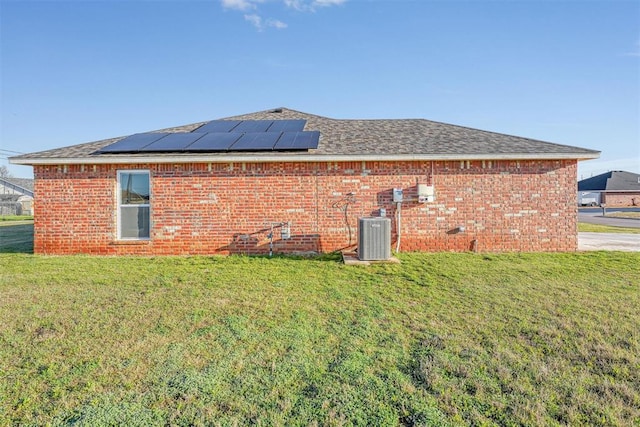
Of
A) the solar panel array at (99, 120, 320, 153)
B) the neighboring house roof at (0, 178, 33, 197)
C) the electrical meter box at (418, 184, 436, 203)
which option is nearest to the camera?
the electrical meter box at (418, 184, 436, 203)

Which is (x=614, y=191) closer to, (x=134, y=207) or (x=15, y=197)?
(x=134, y=207)

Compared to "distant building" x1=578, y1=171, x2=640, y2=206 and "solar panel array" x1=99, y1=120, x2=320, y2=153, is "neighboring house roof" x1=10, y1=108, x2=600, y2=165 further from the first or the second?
"distant building" x1=578, y1=171, x2=640, y2=206

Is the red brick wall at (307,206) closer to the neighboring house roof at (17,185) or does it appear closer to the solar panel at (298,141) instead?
the solar panel at (298,141)

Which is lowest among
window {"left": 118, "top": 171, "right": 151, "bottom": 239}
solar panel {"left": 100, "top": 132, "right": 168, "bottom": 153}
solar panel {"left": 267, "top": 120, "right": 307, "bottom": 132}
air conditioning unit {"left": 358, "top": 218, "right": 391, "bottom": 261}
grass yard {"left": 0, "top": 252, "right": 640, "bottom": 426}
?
grass yard {"left": 0, "top": 252, "right": 640, "bottom": 426}

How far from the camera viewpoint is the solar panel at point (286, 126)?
9.70 m

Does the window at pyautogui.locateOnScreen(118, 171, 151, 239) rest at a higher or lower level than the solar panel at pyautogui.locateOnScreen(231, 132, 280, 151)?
lower

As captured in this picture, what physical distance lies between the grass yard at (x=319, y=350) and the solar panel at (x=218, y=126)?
5.60 m

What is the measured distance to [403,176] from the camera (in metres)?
8.03

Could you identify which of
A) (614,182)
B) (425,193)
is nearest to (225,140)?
(425,193)

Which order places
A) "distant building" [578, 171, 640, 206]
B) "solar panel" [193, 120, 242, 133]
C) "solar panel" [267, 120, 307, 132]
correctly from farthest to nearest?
"distant building" [578, 171, 640, 206] → "solar panel" [193, 120, 242, 133] → "solar panel" [267, 120, 307, 132]

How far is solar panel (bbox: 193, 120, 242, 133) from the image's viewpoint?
988 cm

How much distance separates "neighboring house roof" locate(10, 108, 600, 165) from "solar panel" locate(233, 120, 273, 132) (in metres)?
2.01

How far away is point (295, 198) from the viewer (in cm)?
796

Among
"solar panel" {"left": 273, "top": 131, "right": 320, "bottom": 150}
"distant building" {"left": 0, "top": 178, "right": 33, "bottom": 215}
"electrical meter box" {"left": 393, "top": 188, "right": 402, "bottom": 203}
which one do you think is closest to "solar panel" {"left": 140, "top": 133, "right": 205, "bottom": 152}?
"solar panel" {"left": 273, "top": 131, "right": 320, "bottom": 150}
